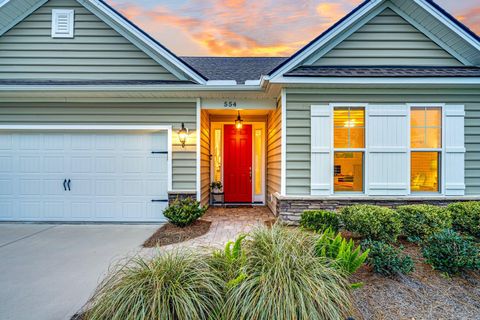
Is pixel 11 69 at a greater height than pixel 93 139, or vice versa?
pixel 11 69

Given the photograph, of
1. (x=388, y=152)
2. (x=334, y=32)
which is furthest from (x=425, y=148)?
(x=334, y=32)

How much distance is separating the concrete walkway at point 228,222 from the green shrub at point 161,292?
1731 millimetres

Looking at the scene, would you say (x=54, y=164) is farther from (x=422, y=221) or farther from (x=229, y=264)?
(x=422, y=221)

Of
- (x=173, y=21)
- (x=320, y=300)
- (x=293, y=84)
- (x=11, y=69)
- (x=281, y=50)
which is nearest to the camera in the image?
(x=320, y=300)

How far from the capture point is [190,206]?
17.8 feet

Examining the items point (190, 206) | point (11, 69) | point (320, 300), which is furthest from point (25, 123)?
point (320, 300)

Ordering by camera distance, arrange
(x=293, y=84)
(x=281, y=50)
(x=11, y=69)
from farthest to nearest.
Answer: (x=281, y=50), (x=11, y=69), (x=293, y=84)

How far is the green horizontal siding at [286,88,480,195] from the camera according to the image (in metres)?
5.57

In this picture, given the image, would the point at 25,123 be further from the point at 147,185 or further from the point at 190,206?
the point at 190,206

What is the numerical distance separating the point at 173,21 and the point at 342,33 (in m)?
6.09

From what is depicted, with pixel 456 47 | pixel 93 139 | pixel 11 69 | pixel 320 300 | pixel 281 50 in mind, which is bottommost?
pixel 320 300

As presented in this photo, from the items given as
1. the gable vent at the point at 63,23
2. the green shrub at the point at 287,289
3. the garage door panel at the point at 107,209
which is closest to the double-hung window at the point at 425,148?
the green shrub at the point at 287,289

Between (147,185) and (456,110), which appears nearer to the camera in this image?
(456,110)

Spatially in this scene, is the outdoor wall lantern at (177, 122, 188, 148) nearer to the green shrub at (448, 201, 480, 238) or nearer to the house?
the house
